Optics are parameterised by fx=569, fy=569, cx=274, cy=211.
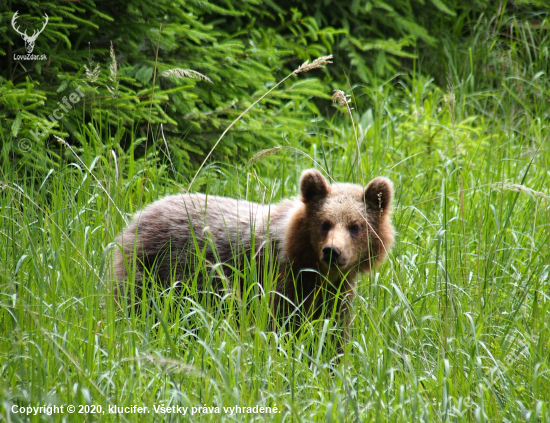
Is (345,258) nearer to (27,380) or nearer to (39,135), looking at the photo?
(27,380)

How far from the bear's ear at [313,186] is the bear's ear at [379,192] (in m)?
0.30

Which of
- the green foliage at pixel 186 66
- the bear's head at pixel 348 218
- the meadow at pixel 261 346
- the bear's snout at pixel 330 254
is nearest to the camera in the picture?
the meadow at pixel 261 346

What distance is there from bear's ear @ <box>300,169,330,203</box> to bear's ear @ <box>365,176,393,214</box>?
30 cm

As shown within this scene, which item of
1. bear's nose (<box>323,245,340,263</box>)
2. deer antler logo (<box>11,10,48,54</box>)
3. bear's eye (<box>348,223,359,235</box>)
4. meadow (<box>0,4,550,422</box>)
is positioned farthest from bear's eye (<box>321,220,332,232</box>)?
deer antler logo (<box>11,10,48,54</box>)

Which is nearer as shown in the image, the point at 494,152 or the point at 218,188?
the point at 218,188

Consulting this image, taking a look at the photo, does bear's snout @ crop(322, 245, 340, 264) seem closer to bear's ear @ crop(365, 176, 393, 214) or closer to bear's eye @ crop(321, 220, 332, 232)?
bear's eye @ crop(321, 220, 332, 232)

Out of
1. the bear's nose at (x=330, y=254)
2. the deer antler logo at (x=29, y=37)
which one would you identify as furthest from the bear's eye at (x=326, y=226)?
the deer antler logo at (x=29, y=37)

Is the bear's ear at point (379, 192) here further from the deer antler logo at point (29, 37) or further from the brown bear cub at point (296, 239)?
the deer antler logo at point (29, 37)

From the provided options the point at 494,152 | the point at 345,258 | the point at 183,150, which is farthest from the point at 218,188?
the point at 494,152

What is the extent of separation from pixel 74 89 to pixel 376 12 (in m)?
4.67

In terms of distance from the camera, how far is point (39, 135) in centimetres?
450

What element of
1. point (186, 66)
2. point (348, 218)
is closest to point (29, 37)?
point (186, 66)

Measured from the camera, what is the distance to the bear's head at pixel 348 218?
152 inches

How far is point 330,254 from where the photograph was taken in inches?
142
